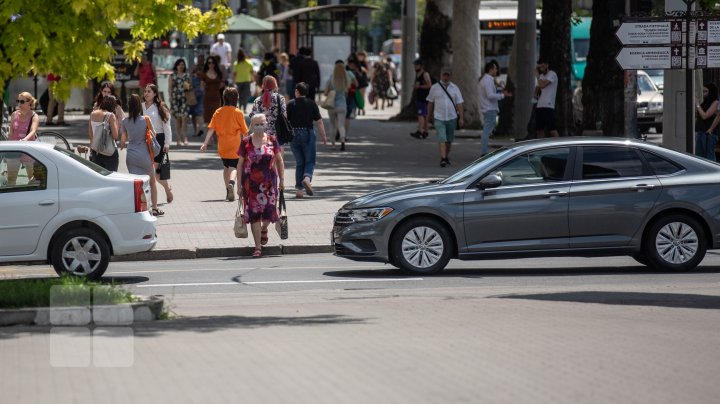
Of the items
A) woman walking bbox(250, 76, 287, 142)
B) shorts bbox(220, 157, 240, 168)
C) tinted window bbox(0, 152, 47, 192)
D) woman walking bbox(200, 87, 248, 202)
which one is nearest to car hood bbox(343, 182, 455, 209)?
tinted window bbox(0, 152, 47, 192)

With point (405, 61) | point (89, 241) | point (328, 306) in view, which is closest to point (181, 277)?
point (89, 241)

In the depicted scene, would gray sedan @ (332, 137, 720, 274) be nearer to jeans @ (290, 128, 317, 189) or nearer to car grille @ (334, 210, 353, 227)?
car grille @ (334, 210, 353, 227)

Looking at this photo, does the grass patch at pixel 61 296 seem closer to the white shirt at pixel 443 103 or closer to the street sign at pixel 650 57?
the street sign at pixel 650 57

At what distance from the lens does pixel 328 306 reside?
12.1 m

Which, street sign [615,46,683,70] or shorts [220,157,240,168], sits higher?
street sign [615,46,683,70]

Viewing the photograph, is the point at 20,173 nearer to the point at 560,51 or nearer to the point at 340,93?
the point at 340,93

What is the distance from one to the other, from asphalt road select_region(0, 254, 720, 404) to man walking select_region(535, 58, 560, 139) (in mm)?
13109

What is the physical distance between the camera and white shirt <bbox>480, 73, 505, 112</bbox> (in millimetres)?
28312

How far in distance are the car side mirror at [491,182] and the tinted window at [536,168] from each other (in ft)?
0.31

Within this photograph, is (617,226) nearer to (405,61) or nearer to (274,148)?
(274,148)

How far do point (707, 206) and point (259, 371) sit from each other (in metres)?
7.42

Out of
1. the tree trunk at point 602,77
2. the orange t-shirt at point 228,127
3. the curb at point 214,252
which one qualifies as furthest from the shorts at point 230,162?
the tree trunk at point 602,77

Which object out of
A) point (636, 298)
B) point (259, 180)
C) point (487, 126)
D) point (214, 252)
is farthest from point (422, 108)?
point (636, 298)

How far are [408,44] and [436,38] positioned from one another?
10.8ft
